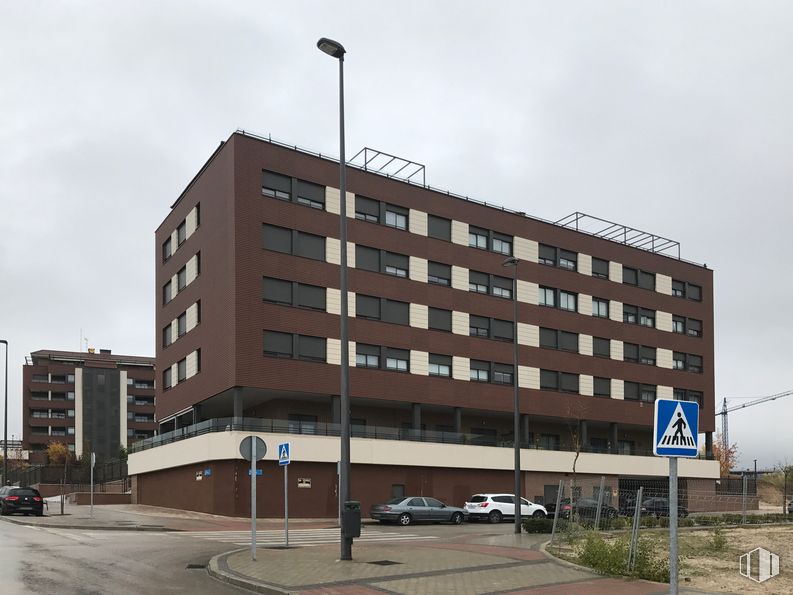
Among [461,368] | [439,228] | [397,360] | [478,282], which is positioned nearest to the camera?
[397,360]

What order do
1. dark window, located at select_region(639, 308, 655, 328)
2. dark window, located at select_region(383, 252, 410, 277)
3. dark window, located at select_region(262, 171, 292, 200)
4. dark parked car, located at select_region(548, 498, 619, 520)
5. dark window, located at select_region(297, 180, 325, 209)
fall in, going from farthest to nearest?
dark window, located at select_region(639, 308, 655, 328)
dark window, located at select_region(383, 252, 410, 277)
dark window, located at select_region(297, 180, 325, 209)
dark window, located at select_region(262, 171, 292, 200)
dark parked car, located at select_region(548, 498, 619, 520)

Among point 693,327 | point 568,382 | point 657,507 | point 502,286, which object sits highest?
point 502,286

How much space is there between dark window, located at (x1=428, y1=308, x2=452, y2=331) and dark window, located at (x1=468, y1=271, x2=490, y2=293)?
2667 millimetres

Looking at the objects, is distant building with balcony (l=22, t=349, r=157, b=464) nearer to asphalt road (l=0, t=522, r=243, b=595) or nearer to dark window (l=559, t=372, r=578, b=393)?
dark window (l=559, t=372, r=578, b=393)

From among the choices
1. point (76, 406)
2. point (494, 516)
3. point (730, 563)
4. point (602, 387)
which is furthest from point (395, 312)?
point (76, 406)

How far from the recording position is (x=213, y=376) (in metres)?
44.3

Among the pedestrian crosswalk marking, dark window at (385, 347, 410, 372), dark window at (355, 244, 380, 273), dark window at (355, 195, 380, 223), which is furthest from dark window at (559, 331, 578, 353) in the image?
the pedestrian crosswalk marking

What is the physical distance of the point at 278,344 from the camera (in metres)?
43.5

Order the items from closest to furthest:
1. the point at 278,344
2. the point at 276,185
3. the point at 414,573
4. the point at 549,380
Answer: the point at 414,573 → the point at 278,344 → the point at 276,185 → the point at 549,380

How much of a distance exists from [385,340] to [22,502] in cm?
2002

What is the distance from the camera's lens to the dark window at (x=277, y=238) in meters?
44.1

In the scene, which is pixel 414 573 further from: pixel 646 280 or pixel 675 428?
pixel 646 280

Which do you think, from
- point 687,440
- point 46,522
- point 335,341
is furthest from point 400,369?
point 687,440

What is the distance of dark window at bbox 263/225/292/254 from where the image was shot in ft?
145
